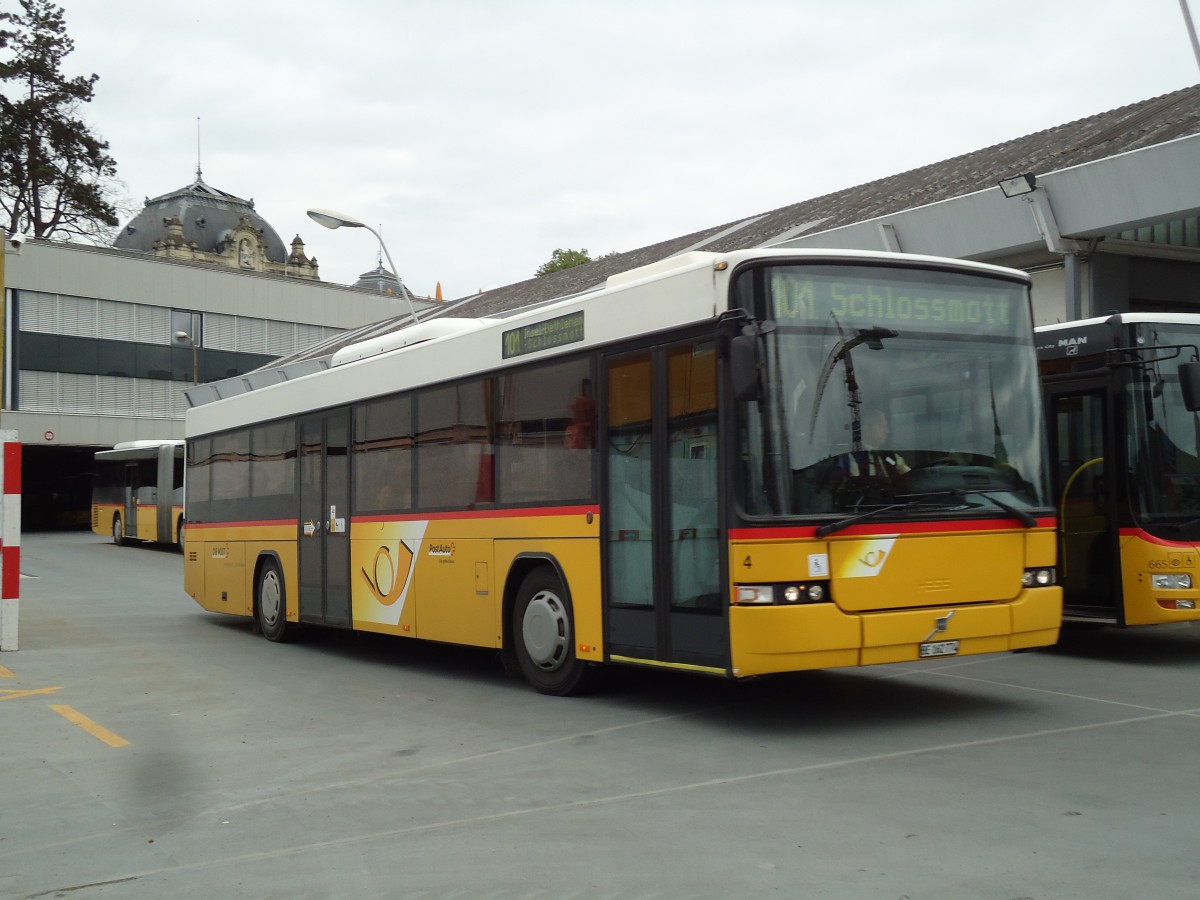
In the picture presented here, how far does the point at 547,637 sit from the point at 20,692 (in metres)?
4.40

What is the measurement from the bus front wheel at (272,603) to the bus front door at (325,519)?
25.2 inches

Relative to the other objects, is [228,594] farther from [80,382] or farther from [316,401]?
[80,382]

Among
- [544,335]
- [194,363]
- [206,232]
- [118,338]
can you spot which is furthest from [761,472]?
[206,232]

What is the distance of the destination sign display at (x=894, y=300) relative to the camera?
8.23 m

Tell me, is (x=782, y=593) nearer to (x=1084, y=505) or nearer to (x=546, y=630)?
(x=546, y=630)

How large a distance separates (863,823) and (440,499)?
629cm

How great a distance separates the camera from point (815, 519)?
315 inches

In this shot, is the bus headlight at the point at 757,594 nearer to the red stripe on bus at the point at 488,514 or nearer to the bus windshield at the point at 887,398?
the bus windshield at the point at 887,398

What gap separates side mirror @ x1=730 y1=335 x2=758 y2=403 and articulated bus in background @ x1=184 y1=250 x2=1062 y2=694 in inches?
0.7

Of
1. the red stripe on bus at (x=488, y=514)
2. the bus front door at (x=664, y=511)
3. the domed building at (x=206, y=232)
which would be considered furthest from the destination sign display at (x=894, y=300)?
the domed building at (x=206, y=232)

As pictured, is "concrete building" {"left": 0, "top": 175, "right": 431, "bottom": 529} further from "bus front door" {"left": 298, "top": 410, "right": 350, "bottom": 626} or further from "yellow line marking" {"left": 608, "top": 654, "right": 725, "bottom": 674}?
"yellow line marking" {"left": 608, "top": 654, "right": 725, "bottom": 674}

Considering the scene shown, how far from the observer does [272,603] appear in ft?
50.2

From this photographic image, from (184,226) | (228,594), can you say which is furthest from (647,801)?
(184,226)

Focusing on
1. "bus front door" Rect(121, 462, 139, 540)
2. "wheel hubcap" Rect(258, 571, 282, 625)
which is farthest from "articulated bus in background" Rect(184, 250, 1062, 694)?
"bus front door" Rect(121, 462, 139, 540)
